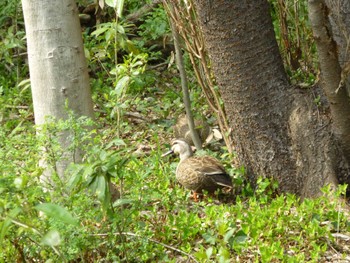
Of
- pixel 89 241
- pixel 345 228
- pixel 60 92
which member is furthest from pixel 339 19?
pixel 89 241

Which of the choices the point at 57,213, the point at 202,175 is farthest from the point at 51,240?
the point at 202,175

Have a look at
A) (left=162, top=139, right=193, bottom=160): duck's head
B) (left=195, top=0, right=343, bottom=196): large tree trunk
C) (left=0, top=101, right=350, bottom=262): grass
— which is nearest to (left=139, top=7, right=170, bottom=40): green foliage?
(left=162, top=139, right=193, bottom=160): duck's head

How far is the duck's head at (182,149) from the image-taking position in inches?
307

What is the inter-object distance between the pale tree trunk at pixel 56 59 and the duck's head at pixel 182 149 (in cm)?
190

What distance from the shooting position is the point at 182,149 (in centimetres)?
789

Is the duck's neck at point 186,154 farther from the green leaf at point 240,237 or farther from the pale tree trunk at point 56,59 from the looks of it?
the green leaf at point 240,237

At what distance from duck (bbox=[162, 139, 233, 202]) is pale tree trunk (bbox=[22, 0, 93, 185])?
1.47 metres

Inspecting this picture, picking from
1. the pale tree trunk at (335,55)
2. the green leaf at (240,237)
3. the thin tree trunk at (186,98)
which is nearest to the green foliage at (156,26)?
the thin tree trunk at (186,98)

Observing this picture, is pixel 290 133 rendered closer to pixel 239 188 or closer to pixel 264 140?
pixel 264 140

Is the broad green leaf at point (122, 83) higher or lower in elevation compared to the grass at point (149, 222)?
higher

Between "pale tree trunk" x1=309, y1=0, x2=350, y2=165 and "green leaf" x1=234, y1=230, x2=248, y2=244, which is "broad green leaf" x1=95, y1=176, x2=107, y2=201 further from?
"pale tree trunk" x1=309, y1=0, x2=350, y2=165

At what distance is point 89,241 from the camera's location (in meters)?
5.04

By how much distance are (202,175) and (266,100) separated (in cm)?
101

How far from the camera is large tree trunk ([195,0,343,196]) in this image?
21.0 ft
